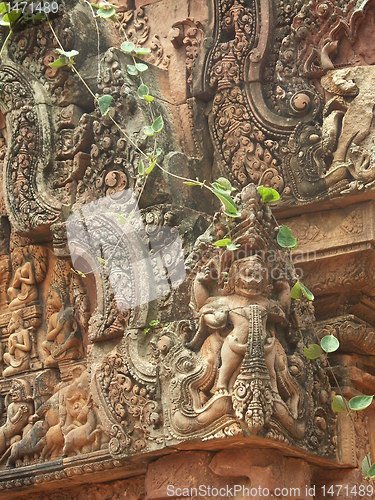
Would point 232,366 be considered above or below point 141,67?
below

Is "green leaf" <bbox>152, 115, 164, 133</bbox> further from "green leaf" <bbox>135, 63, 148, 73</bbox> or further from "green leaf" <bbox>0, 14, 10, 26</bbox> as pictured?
"green leaf" <bbox>0, 14, 10, 26</bbox>

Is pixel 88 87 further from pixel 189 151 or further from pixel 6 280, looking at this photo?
pixel 6 280

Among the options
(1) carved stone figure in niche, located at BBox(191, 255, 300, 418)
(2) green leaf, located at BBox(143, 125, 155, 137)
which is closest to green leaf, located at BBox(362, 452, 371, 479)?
(1) carved stone figure in niche, located at BBox(191, 255, 300, 418)

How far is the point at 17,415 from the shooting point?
687 cm

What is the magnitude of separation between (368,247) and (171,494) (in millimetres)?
1435

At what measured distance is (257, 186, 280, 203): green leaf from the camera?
5902 mm

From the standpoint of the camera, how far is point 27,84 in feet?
22.7

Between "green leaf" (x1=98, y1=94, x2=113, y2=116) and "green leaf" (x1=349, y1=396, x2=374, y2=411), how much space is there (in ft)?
6.01

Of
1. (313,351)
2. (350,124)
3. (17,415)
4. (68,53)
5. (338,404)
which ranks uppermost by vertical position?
(68,53)

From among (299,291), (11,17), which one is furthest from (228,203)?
(11,17)

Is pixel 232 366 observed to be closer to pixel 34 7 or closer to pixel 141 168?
pixel 141 168

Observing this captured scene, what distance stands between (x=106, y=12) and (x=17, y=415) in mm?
2104

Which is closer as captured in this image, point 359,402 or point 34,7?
point 359,402

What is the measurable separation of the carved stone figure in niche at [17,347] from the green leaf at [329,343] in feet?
5.81
